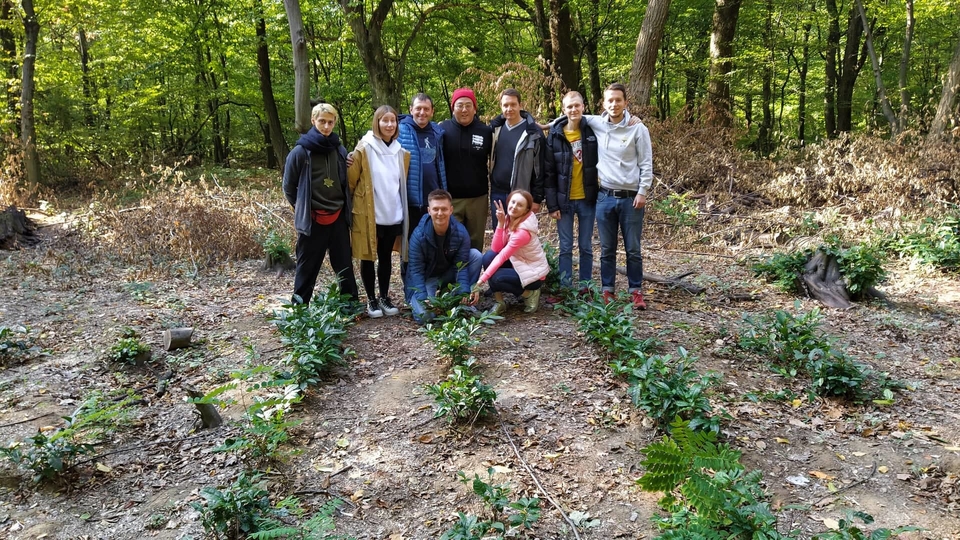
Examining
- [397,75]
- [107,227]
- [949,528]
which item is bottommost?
[949,528]

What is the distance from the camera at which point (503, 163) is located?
18.1ft

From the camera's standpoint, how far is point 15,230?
9.16m

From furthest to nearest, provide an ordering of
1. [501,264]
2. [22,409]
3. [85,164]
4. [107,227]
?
[85,164]
[107,227]
[501,264]
[22,409]

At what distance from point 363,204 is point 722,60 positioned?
9.79 meters

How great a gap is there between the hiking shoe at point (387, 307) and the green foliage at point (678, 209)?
5.13 metres

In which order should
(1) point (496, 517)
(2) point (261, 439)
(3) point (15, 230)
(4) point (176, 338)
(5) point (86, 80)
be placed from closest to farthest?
(1) point (496, 517) → (2) point (261, 439) → (4) point (176, 338) → (3) point (15, 230) → (5) point (86, 80)

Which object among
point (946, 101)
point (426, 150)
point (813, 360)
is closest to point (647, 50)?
point (946, 101)

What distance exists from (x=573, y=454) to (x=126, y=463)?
2.60 m

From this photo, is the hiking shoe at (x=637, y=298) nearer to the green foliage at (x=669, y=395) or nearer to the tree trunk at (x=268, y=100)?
the green foliage at (x=669, y=395)

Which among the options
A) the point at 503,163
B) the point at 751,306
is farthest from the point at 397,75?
the point at 751,306

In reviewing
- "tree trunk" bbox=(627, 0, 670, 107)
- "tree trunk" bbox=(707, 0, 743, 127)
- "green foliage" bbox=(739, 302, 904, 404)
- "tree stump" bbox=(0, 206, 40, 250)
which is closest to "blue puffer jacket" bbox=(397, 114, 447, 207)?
"green foliage" bbox=(739, 302, 904, 404)

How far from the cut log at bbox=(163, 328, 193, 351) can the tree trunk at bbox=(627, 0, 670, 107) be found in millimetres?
8491

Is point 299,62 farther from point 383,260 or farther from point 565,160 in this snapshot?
point 565,160

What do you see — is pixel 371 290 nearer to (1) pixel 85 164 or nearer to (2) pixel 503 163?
(2) pixel 503 163
